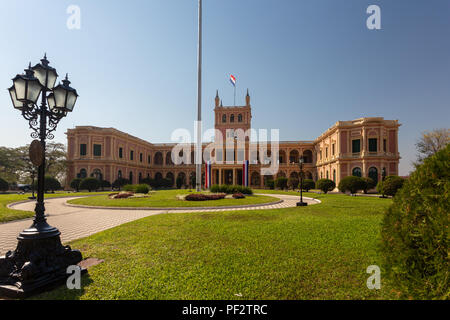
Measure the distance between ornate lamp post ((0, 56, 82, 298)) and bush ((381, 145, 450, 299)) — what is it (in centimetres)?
457

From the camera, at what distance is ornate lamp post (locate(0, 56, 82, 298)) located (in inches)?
119

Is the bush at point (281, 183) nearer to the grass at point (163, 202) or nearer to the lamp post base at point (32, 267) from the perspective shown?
the grass at point (163, 202)

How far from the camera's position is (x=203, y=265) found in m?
3.90

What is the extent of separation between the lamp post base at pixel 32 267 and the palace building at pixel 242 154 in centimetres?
2045

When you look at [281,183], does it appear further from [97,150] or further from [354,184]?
[97,150]

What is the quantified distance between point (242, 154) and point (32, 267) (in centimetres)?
4352

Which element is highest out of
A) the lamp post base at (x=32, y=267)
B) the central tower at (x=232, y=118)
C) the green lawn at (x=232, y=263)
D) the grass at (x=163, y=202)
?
the central tower at (x=232, y=118)

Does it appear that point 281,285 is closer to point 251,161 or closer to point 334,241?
point 334,241

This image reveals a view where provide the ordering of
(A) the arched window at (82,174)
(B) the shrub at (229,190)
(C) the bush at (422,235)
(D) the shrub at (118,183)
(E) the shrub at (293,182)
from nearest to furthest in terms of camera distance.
A: (C) the bush at (422,235) < (B) the shrub at (229,190) < (E) the shrub at (293,182) < (D) the shrub at (118,183) < (A) the arched window at (82,174)

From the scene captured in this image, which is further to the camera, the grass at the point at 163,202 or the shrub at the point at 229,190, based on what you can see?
the shrub at the point at 229,190

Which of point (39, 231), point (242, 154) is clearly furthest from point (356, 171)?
point (39, 231)

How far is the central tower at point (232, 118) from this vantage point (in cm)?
5038

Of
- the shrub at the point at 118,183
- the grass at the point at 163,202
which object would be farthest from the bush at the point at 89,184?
the grass at the point at 163,202

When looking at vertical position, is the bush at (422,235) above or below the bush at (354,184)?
above
